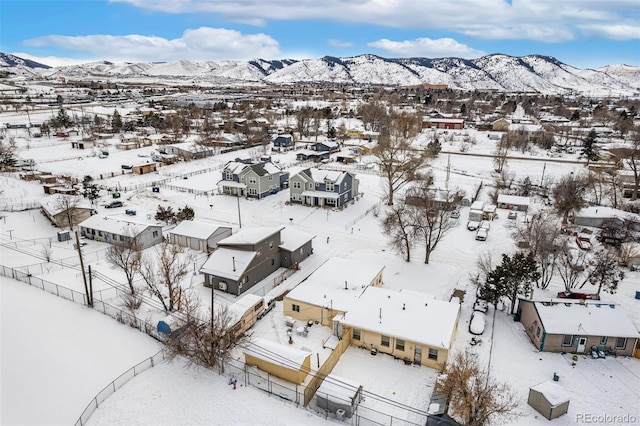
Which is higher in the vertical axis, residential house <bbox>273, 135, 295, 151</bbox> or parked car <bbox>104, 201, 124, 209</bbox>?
residential house <bbox>273, 135, 295, 151</bbox>

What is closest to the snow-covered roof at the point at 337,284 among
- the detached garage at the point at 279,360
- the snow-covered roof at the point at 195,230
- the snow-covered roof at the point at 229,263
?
the snow-covered roof at the point at 229,263

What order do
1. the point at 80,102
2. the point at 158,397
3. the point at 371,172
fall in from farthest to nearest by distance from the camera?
the point at 80,102 → the point at 371,172 → the point at 158,397

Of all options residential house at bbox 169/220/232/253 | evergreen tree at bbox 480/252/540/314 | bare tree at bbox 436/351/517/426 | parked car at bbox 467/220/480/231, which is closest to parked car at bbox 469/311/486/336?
evergreen tree at bbox 480/252/540/314

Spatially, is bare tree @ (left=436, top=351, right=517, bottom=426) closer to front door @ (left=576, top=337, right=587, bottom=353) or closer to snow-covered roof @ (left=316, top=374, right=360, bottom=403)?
snow-covered roof @ (left=316, top=374, right=360, bottom=403)

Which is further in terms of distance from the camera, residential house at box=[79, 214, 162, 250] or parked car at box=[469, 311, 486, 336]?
residential house at box=[79, 214, 162, 250]

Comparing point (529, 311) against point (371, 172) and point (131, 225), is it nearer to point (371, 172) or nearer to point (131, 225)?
point (131, 225)

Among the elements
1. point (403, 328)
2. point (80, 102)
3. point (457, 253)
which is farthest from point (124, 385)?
point (80, 102)

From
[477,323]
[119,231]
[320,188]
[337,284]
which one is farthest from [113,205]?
[477,323]
